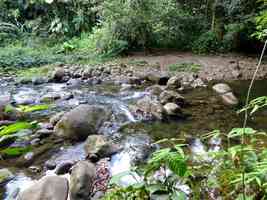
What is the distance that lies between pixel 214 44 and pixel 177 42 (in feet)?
4.19

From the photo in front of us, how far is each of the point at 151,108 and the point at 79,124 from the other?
1584 millimetres

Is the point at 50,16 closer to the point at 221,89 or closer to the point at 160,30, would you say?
the point at 160,30

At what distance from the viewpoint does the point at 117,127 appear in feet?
18.2

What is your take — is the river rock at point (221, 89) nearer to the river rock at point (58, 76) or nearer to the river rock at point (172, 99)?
the river rock at point (172, 99)

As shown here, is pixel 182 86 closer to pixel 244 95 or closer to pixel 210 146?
pixel 244 95

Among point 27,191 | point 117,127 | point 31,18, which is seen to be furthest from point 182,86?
point 31,18

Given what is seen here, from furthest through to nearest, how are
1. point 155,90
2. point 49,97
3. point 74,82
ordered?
1. point 74,82
2. point 155,90
3. point 49,97

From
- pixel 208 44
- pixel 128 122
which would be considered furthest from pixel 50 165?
pixel 208 44

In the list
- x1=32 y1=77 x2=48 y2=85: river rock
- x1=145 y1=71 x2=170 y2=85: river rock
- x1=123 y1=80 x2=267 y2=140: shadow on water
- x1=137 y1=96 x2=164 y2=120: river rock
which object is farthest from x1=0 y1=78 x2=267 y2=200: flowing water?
x1=145 y1=71 x2=170 y2=85: river rock

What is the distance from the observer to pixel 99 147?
14.5ft

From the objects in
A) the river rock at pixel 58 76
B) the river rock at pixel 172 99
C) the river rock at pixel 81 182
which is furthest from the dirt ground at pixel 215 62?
the river rock at pixel 81 182

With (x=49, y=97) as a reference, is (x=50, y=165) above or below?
above

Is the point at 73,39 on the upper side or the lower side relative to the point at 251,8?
lower

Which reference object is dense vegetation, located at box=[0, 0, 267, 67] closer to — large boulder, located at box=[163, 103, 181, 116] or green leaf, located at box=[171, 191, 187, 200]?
large boulder, located at box=[163, 103, 181, 116]
